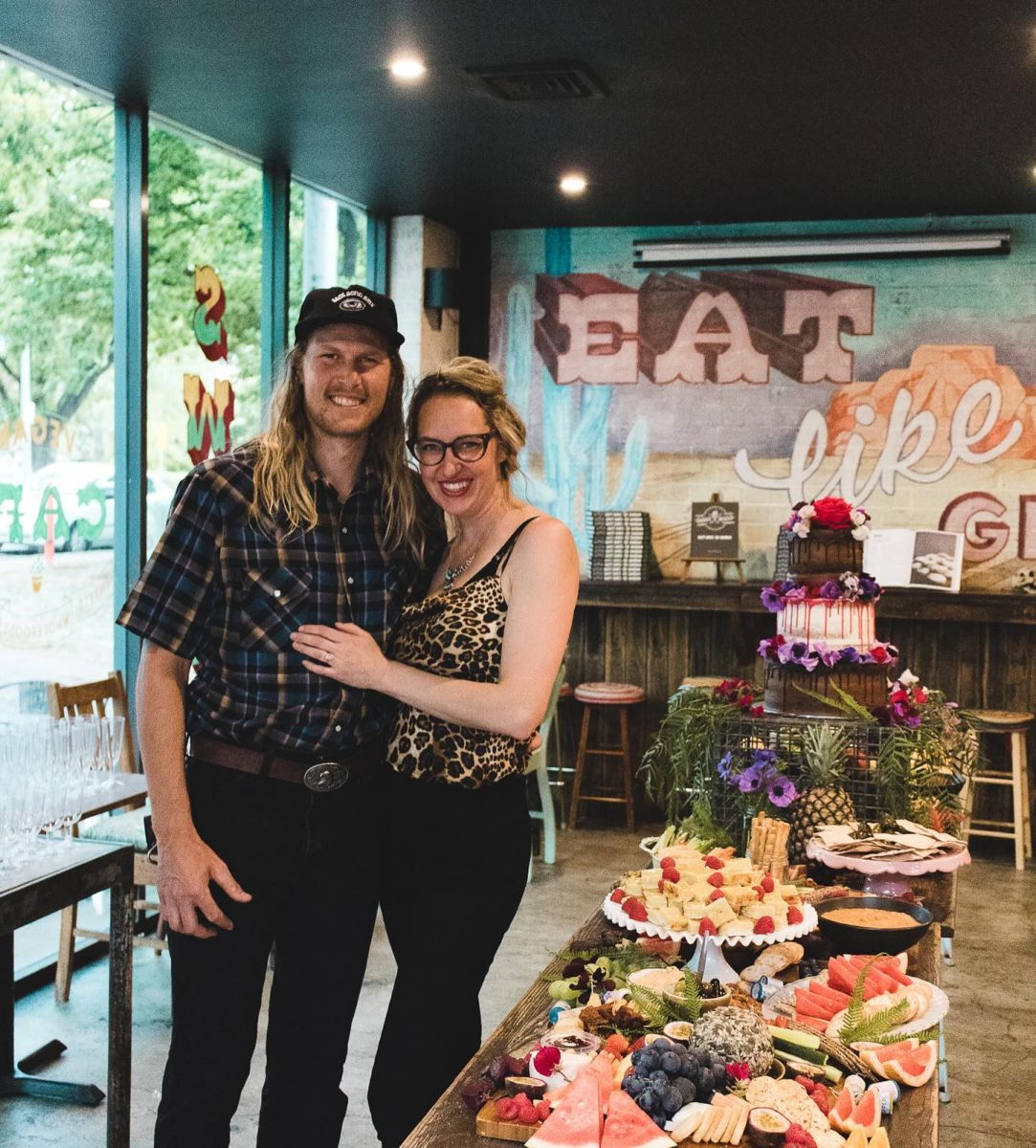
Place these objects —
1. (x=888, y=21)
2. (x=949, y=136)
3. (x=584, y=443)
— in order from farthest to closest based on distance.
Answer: (x=584, y=443), (x=949, y=136), (x=888, y=21)

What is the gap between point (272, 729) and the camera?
209cm

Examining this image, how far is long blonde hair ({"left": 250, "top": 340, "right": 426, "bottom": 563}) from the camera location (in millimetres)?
2113

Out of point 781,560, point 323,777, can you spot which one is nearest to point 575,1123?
point 323,777

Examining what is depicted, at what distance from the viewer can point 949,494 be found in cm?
646

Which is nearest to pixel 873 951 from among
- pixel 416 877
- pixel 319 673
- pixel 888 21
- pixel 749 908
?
pixel 749 908

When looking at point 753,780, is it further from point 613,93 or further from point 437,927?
point 613,93

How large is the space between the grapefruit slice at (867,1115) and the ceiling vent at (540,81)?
11.1 ft

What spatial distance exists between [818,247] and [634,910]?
486cm

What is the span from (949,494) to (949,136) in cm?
204

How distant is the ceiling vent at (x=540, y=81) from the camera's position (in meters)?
4.18

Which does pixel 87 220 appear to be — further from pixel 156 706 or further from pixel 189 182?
pixel 156 706

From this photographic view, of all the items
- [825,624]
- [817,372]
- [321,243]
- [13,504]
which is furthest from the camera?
[817,372]

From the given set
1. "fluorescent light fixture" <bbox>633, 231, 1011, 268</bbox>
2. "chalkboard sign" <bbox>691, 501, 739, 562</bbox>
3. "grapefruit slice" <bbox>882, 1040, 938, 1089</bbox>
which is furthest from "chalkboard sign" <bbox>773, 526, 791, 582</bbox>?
"grapefruit slice" <bbox>882, 1040, 938, 1089</bbox>

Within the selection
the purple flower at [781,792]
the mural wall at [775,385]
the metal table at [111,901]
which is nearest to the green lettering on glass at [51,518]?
the metal table at [111,901]
